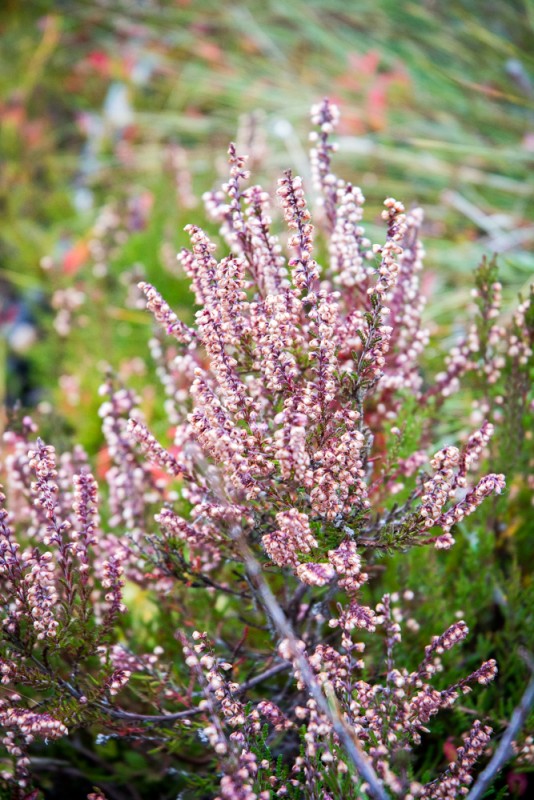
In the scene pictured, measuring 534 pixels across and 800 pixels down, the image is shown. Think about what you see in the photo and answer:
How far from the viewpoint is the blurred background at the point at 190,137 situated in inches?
121

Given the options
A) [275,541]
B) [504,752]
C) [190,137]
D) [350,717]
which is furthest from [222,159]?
[504,752]

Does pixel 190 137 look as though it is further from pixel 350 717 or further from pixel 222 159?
pixel 350 717

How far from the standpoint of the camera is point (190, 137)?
470cm

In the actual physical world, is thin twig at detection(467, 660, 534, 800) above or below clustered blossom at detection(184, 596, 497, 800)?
below

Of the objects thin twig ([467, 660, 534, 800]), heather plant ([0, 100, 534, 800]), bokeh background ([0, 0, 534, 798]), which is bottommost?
thin twig ([467, 660, 534, 800])

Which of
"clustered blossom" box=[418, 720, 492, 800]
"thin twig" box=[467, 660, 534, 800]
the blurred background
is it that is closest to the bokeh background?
the blurred background

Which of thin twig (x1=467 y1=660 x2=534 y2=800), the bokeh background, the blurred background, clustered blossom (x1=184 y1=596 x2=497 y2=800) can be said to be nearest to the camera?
thin twig (x1=467 y1=660 x2=534 y2=800)

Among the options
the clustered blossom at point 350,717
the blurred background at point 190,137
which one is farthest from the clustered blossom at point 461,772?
the blurred background at point 190,137

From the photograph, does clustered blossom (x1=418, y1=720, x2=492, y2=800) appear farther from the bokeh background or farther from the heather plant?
the bokeh background

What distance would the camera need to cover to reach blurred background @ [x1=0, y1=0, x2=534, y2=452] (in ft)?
10.1

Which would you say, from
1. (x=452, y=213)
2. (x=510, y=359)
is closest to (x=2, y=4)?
(x=452, y=213)

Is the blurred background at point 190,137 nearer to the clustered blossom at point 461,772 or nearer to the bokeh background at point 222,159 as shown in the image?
the bokeh background at point 222,159

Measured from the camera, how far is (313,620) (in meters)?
1.60

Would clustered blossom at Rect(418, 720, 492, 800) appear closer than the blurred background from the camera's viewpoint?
Yes
